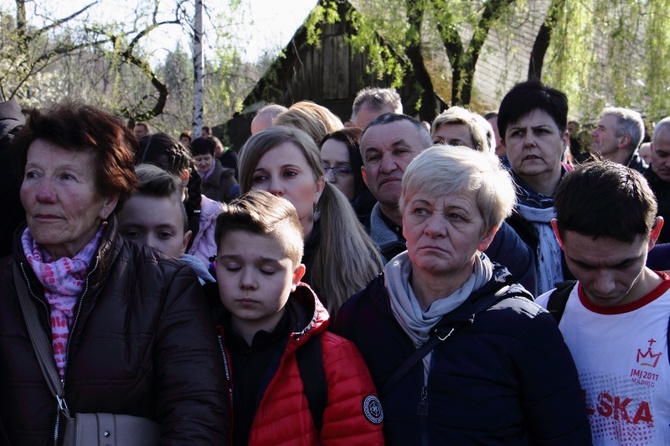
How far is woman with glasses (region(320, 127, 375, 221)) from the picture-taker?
14.5 feet

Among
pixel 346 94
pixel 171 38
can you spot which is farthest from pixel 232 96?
pixel 346 94

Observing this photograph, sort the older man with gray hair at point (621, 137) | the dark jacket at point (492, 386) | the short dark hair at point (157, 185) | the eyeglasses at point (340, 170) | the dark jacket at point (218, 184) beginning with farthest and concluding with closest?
the dark jacket at point (218, 184)
the older man with gray hair at point (621, 137)
the eyeglasses at point (340, 170)
the short dark hair at point (157, 185)
the dark jacket at point (492, 386)

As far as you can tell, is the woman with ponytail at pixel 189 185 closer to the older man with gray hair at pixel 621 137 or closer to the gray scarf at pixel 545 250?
the gray scarf at pixel 545 250

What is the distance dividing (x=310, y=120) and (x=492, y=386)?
2.91 m

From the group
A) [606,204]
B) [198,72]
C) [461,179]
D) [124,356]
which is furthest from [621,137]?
[198,72]

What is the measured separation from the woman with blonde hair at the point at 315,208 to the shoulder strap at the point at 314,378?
2.20 feet

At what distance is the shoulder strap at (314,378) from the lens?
2.51m

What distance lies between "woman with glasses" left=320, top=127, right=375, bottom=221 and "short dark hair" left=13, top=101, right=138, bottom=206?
193cm

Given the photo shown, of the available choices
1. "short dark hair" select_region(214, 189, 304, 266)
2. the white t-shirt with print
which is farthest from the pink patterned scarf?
the white t-shirt with print

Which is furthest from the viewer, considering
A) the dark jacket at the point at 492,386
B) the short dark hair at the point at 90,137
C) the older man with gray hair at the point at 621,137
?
the older man with gray hair at the point at 621,137

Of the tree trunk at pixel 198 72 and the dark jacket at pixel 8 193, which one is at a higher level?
the tree trunk at pixel 198 72

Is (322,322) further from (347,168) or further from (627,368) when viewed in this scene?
(347,168)

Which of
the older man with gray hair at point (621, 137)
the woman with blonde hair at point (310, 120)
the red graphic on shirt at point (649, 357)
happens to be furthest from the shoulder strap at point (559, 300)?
the older man with gray hair at point (621, 137)

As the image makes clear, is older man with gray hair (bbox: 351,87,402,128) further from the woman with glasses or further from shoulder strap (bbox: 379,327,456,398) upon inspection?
shoulder strap (bbox: 379,327,456,398)
